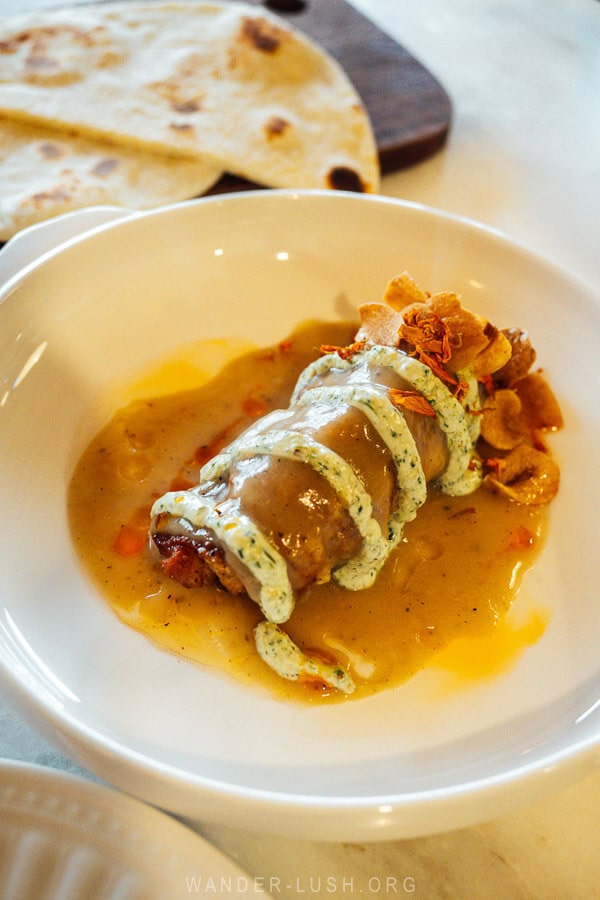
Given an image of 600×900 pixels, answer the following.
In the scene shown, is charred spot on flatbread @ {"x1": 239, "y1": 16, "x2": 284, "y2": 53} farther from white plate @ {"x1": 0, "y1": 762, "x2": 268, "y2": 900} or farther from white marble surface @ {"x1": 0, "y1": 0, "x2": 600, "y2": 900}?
white plate @ {"x1": 0, "y1": 762, "x2": 268, "y2": 900}

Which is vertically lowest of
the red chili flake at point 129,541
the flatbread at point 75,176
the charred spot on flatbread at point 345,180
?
the red chili flake at point 129,541

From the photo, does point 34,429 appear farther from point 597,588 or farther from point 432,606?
point 597,588

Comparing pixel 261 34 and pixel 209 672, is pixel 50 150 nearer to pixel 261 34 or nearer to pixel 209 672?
pixel 261 34

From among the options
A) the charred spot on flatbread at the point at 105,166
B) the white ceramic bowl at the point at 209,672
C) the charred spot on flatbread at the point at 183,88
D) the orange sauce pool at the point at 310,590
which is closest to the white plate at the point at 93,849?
the white ceramic bowl at the point at 209,672

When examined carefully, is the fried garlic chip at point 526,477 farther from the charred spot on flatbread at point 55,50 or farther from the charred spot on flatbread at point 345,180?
the charred spot on flatbread at point 55,50

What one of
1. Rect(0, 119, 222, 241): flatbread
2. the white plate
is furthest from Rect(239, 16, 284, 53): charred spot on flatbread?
the white plate

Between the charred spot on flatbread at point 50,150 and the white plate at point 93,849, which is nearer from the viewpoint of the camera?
the white plate at point 93,849

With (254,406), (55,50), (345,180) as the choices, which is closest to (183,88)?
(55,50)
